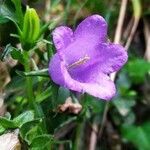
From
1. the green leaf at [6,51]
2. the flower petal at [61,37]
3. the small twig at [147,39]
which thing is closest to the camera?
the flower petal at [61,37]

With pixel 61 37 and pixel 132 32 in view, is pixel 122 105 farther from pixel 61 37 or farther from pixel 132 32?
pixel 61 37

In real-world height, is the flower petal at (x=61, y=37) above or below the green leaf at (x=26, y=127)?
above

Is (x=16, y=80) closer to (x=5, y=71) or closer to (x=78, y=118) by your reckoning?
(x=5, y=71)

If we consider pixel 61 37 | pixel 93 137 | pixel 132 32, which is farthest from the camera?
pixel 132 32

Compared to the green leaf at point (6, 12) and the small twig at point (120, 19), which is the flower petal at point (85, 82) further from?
the small twig at point (120, 19)

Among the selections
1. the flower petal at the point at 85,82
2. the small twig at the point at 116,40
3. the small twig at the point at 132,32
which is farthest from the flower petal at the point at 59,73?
the small twig at the point at 132,32

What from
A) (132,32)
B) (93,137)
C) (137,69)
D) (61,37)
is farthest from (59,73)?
(132,32)

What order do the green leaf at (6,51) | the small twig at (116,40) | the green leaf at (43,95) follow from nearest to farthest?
1. the green leaf at (6,51)
2. the green leaf at (43,95)
3. the small twig at (116,40)
